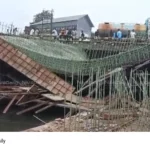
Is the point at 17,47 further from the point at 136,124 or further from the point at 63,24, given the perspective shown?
the point at 63,24

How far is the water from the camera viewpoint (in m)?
11.7

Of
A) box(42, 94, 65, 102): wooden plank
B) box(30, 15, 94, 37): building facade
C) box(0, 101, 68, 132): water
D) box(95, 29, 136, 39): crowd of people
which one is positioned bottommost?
box(0, 101, 68, 132): water

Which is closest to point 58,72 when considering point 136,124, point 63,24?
point 136,124

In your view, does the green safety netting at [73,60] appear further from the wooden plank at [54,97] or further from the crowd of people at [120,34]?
the crowd of people at [120,34]

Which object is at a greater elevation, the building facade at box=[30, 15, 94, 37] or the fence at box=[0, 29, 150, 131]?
the building facade at box=[30, 15, 94, 37]

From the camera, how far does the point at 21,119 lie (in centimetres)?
1284

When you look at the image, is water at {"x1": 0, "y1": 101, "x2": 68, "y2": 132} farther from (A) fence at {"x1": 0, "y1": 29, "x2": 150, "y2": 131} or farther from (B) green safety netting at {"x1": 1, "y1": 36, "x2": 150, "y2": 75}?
(B) green safety netting at {"x1": 1, "y1": 36, "x2": 150, "y2": 75}

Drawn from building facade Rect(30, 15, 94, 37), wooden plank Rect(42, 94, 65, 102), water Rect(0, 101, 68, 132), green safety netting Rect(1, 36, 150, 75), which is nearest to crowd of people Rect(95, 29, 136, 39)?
green safety netting Rect(1, 36, 150, 75)

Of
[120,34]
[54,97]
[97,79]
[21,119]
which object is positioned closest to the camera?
[97,79]

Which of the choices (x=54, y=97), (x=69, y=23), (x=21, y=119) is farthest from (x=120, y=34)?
(x=69, y=23)

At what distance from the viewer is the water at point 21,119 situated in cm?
1166

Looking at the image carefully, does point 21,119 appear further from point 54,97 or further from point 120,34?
point 120,34

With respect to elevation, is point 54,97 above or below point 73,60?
below

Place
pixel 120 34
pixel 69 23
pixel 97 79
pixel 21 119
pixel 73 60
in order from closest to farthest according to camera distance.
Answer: pixel 97 79, pixel 21 119, pixel 73 60, pixel 120 34, pixel 69 23
